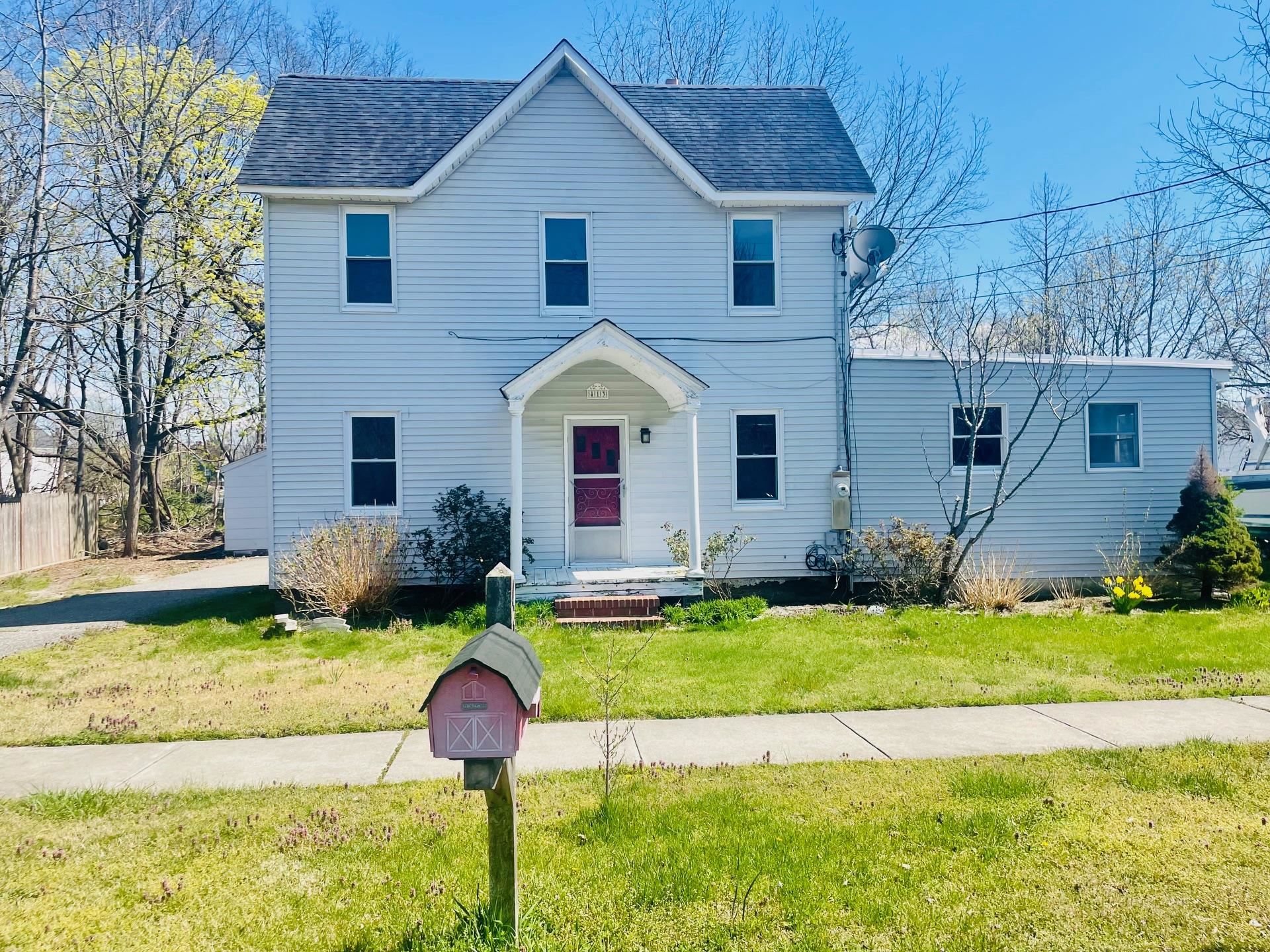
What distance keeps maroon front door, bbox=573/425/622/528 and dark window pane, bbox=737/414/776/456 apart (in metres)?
2.02

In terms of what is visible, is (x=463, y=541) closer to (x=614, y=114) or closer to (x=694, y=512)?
(x=694, y=512)

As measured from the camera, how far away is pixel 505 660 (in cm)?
291

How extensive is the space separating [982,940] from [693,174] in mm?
11582

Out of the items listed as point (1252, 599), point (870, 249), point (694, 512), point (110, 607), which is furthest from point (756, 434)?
point (110, 607)

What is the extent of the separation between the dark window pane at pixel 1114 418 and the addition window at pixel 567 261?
8775mm

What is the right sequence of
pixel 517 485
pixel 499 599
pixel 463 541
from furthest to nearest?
pixel 463 541, pixel 517 485, pixel 499 599

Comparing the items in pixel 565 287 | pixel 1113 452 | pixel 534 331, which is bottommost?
pixel 1113 452

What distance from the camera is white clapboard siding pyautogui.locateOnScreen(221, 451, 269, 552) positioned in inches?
810

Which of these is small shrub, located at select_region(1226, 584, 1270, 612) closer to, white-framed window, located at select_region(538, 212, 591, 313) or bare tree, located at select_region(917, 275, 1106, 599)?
bare tree, located at select_region(917, 275, 1106, 599)

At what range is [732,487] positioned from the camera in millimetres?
13047

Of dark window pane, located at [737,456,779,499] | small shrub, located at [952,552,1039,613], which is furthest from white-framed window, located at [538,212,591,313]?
small shrub, located at [952,552,1039,613]

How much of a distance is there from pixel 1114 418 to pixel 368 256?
12661 mm

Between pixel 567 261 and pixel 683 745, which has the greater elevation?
pixel 567 261

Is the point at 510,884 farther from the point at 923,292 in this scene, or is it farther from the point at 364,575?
the point at 923,292
